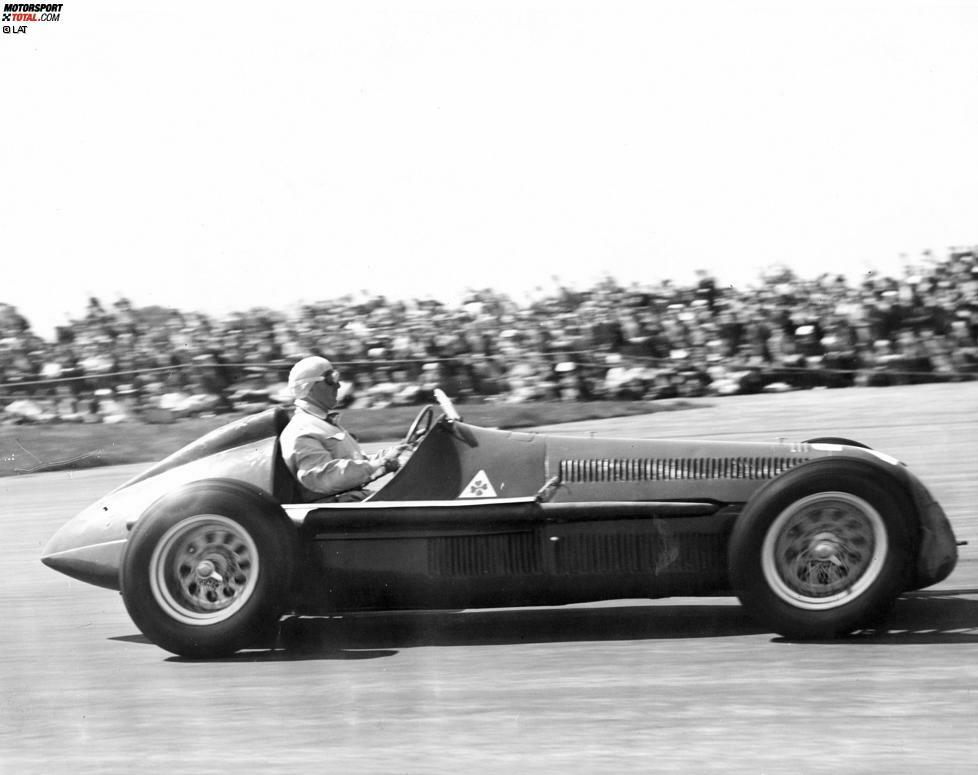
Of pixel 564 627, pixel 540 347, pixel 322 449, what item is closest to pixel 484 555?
pixel 564 627

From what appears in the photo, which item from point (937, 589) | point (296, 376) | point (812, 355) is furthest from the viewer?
point (812, 355)

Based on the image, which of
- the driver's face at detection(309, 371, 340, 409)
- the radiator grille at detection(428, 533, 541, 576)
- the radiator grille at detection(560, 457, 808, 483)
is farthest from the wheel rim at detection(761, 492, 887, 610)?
the driver's face at detection(309, 371, 340, 409)

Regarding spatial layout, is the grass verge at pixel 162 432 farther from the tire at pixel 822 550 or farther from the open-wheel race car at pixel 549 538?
the tire at pixel 822 550

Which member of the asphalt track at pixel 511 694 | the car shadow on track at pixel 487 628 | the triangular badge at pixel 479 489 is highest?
the triangular badge at pixel 479 489

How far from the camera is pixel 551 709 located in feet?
15.0

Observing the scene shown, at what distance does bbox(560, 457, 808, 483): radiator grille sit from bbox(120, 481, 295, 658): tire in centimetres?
117

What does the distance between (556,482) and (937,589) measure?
2050mm

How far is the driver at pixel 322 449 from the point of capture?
19.4 ft

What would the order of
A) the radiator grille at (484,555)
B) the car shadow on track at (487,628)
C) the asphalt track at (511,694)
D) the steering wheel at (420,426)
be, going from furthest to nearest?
the steering wheel at (420,426), the car shadow on track at (487,628), the radiator grille at (484,555), the asphalt track at (511,694)

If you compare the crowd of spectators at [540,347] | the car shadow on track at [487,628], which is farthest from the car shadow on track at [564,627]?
the crowd of spectators at [540,347]

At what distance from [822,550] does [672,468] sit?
685 mm

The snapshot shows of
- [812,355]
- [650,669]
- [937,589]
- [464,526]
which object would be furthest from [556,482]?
[812,355]

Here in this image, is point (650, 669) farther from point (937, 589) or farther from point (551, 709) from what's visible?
point (937, 589)

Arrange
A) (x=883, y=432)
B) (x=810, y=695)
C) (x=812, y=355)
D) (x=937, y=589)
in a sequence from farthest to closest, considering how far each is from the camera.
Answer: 1. (x=812, y=355)
2. (x=883, y=432)
3. (x=937, y=589)
4. (x=810, y=695)
